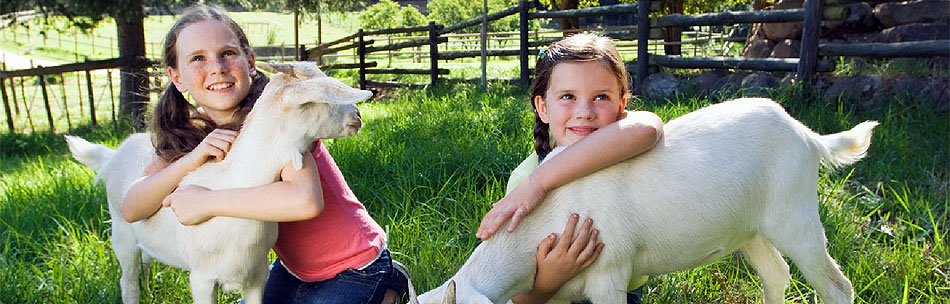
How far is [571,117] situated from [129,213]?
1401 mm

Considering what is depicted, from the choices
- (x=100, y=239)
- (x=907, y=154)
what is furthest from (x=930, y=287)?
(x=100, y=239)

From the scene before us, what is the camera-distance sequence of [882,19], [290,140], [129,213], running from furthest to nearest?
[882,19], [129,213], [290,140]

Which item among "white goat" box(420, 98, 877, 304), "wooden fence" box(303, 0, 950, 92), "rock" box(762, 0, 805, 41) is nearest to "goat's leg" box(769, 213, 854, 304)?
"white goat" box(420, 98, 877, 304)

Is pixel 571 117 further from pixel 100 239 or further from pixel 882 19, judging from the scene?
pixel 882 19

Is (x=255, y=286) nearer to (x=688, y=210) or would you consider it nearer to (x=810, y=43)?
(x=688, y=210)

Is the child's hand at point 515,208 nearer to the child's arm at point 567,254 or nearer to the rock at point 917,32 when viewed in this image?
the child's arm at point 567,254

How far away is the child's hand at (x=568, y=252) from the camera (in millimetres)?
1951

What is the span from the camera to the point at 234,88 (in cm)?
219

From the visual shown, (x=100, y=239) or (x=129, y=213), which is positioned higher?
(x=129, y=213)

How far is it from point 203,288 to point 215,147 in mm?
414

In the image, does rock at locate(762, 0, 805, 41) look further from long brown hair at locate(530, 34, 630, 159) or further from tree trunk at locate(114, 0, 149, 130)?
tree trunk at locate(114, 0, 149, 130)

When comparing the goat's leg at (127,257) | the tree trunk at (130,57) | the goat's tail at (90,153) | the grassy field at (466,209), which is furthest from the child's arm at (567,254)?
the tree trunk at (130,57)

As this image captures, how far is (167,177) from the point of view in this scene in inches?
80.0

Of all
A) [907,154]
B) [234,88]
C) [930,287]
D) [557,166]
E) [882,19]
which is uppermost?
[882,19]
